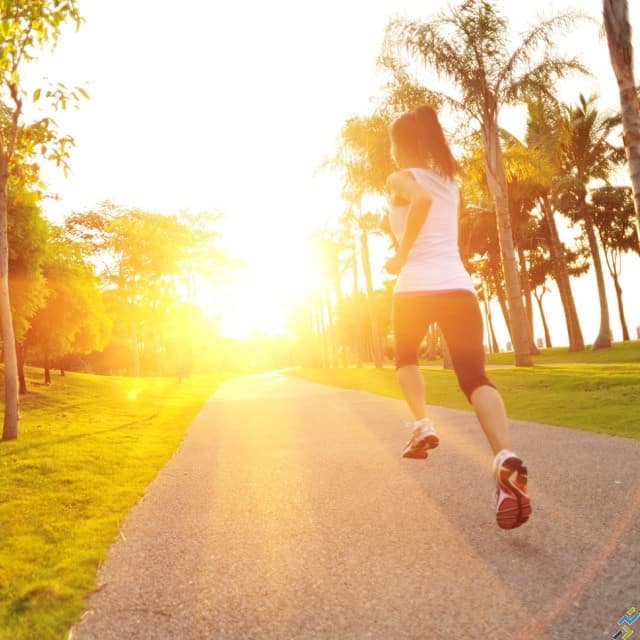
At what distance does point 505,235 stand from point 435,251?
1826 cm

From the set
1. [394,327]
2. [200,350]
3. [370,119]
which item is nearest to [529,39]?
[370,119]

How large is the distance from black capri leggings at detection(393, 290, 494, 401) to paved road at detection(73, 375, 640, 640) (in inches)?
35.6

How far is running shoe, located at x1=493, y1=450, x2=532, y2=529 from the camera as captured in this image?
2.99 meters

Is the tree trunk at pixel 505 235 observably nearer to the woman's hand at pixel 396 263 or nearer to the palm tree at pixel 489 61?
the palm tree at pixel 489 61

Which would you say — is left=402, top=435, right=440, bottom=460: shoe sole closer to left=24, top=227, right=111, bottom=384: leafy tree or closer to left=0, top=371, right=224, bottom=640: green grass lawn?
left=0, top=371, right=224, bottom=640: green grass lawn

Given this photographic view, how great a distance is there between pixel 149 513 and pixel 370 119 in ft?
70.3

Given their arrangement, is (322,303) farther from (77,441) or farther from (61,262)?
(77,441)

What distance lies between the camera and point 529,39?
20562 mm

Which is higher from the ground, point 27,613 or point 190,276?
point 190,276

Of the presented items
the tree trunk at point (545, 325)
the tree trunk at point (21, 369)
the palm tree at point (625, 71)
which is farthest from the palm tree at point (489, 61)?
the tree trunk at point (545, 325)

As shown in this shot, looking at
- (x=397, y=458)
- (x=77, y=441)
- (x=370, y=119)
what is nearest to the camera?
(x=397, y=458)

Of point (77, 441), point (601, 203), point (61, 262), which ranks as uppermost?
point (601, 203)

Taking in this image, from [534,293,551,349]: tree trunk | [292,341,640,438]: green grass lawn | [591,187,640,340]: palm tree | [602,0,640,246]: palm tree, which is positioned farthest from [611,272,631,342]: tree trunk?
[602,0,640,246]: palm tree

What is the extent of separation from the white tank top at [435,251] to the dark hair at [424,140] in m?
0.12
